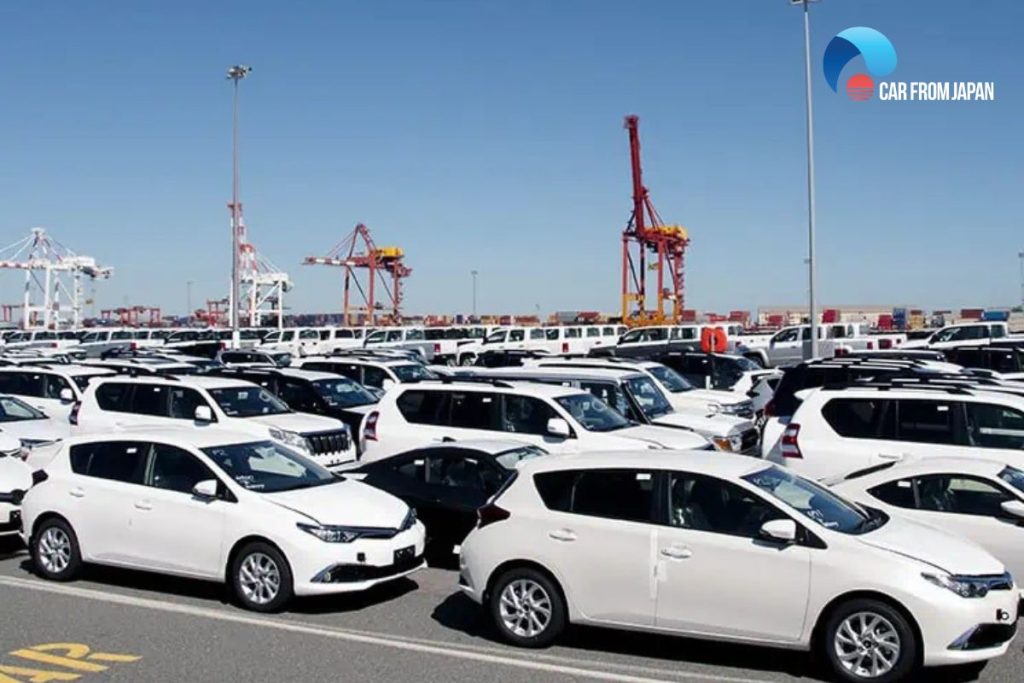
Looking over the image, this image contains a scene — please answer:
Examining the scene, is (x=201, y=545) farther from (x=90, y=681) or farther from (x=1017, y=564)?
(x=1017, y=564)

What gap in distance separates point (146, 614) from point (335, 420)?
767 cm

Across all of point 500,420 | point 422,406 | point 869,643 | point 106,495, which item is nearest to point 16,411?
point 422,406

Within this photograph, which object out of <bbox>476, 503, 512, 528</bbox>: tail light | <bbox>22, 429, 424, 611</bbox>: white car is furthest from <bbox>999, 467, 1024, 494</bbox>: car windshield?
<bbox>22, 429, 424, 611</bbox>: white car

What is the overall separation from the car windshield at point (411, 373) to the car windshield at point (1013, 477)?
13.6 metres

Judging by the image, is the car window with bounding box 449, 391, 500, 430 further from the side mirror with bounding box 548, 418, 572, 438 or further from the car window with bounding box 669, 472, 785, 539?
the car window with bounding box 669, 472, 785, 539

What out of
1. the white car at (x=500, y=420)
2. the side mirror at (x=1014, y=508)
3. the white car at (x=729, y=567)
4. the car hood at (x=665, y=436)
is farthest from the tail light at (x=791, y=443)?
the white car at (x=729, y=567)

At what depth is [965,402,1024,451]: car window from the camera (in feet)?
37.9

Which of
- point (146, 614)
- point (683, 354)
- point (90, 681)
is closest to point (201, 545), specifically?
point (146, 614)

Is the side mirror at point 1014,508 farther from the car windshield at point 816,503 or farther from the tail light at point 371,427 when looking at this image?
the tail light at point 371,427

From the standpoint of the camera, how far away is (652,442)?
13.2 m

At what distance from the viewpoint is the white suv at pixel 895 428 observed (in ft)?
38.1

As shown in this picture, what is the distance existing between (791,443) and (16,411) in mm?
11003

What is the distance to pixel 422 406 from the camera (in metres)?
14.2

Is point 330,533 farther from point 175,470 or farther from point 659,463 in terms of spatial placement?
point 659,463
